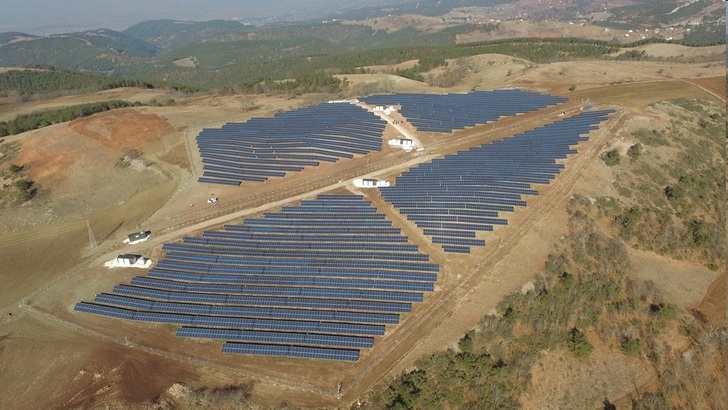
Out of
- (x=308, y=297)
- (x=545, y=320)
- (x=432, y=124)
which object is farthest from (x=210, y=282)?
(x=432, y=124)

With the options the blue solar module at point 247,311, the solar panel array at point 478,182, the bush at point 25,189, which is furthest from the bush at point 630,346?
the bush at point 25,189

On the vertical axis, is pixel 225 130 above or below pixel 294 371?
above

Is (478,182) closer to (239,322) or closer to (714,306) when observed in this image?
(714,306)

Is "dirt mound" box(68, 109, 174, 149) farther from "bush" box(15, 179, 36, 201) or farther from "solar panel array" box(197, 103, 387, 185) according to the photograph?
"bush" box(15, 179, 36, 201)

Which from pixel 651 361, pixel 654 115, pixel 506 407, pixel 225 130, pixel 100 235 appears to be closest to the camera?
pixel 506 407

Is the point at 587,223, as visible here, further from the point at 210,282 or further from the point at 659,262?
the point at 210,282

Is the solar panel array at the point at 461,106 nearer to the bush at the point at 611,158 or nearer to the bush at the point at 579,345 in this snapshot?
the bush at the point at 611,158
